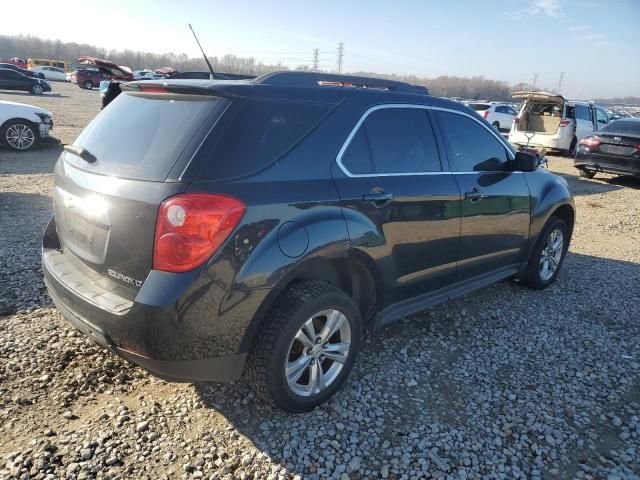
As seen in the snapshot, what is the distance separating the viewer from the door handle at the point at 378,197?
2.78 meters

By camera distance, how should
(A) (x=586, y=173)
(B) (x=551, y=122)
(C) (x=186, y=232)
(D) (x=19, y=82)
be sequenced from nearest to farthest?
(C) (x=186, y=232), (A) (x=586, y=173), (B) (x=551, y=122), (D) (x=19, y=82)

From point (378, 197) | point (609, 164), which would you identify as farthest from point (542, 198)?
point (609, 164)

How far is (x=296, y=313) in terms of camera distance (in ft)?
8.07

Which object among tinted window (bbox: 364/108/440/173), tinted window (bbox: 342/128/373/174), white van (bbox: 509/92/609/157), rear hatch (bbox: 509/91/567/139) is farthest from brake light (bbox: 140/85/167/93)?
rear hatch (bbox: 509/91/567/139)

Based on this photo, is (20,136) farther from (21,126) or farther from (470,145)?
(470,145)

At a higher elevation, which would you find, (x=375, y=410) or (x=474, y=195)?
(x=474, y=195)

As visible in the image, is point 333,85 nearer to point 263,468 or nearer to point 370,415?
point 370,415

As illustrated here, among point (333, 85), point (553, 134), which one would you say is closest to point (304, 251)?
point (333, 85)

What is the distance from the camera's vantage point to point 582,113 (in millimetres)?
15258

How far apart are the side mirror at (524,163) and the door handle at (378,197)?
172cm

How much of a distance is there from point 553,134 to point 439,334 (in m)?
13.2

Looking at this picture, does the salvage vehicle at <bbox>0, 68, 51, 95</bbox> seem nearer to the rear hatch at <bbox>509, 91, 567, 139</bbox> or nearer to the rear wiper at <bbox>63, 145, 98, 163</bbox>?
the rear hatch at <bbox>509, 91, 567, 139</bbox>

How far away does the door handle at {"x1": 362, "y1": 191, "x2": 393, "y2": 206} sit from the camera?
2.78 m

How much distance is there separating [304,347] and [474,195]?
1814 millimetres
